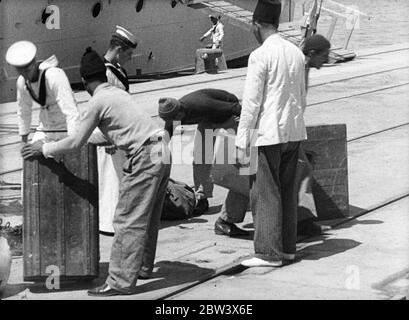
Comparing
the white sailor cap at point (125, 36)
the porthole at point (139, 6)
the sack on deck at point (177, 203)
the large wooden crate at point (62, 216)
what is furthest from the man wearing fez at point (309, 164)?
the porthole at point (139, 6)

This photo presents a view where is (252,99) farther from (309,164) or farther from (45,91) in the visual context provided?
(45,91)

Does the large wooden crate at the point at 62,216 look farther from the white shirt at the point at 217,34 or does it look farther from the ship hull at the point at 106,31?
the white shirt at the point at 217,34

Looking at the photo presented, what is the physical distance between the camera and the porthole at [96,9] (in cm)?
2888

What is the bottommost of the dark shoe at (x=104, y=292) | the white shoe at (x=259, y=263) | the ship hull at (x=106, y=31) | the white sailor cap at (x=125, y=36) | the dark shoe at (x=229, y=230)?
the dark shoe at (x=104, y=292)

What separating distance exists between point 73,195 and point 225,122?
2340 millimetres

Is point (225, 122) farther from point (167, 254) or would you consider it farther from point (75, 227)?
point (75, 227)

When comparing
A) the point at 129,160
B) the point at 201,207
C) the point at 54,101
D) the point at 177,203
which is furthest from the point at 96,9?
the point at 129,160

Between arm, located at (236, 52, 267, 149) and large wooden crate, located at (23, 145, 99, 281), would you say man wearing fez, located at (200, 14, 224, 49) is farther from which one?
large wooden crate, located at (23, 145, 99, 281)

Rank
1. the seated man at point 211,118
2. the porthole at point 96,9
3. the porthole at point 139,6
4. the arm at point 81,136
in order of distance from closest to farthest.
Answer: the arm at point 81,136, the seated man at point 211,118, the porthole at point 96,9, the porthole at point 139,6

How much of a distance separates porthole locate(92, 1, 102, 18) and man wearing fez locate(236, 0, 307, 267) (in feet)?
71.4

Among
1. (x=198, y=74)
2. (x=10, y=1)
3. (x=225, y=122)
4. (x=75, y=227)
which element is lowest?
(x=75, y=227)

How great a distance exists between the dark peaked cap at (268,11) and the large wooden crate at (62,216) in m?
1.65
